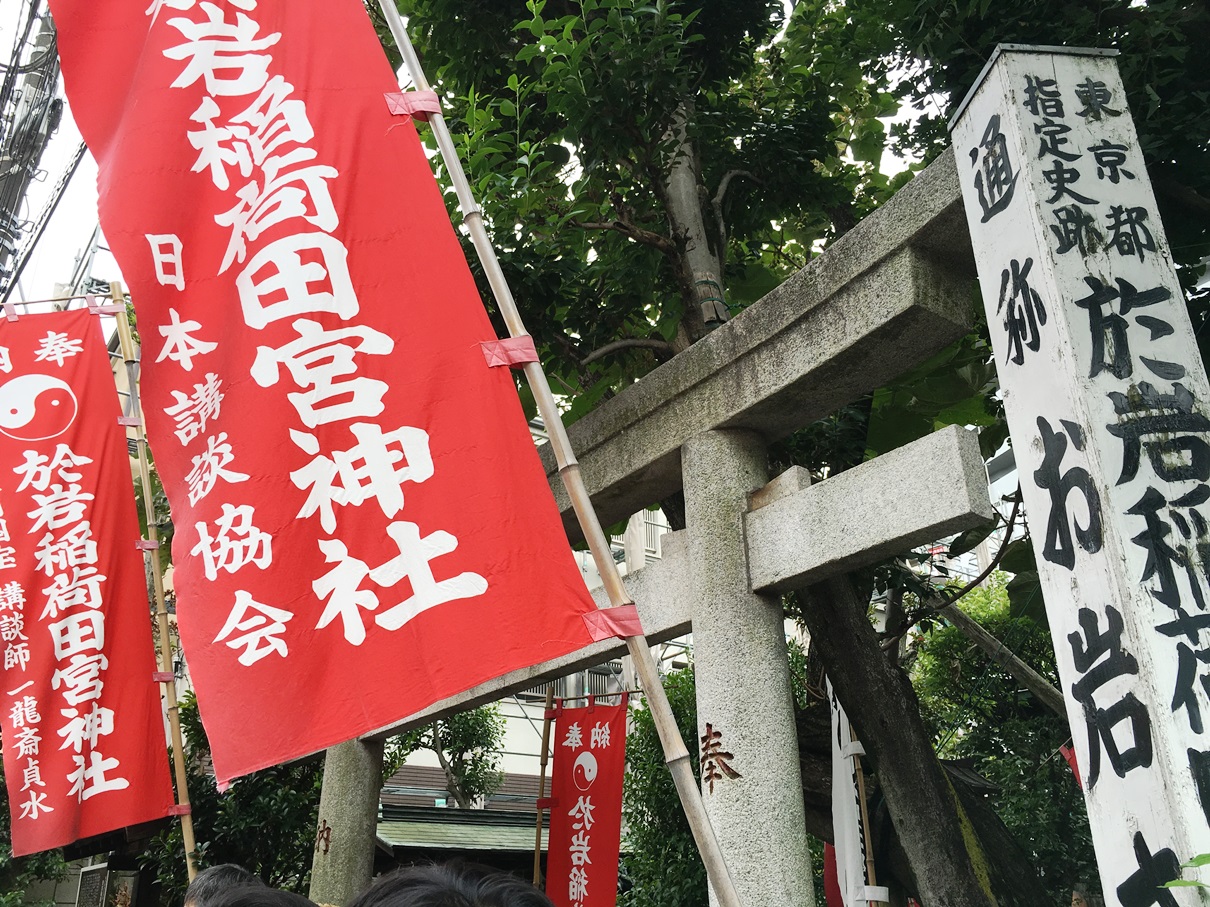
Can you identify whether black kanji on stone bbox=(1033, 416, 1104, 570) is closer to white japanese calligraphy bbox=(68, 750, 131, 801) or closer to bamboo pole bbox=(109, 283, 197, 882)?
bamboo pole bbox=(109, 283, 197, 882)

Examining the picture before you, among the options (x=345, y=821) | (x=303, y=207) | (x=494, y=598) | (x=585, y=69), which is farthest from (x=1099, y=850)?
(x=345, y=821)

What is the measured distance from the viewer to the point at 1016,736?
12242 mm

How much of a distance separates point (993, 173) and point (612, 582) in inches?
83.4

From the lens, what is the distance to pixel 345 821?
7.03 metres

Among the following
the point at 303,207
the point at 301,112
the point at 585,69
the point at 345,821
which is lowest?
the point at 345,821

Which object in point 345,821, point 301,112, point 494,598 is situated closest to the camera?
point 494,598

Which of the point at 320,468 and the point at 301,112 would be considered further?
the point at 301,112

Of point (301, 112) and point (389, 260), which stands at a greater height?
point (301, 112)

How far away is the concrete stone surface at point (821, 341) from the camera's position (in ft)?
13.6

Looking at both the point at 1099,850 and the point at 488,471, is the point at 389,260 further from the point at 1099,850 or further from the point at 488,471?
the point at 1099,850

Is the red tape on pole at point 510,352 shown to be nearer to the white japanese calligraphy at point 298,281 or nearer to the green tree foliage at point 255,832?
the white japanese calligraphy at point 298,281

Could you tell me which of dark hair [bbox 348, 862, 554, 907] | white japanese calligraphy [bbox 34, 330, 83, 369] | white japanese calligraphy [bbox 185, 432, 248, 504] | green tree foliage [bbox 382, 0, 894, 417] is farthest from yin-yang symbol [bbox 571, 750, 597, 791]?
dark hair [bbox 348, 862, 554, 907]

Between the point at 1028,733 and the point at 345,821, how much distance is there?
28.7 ft

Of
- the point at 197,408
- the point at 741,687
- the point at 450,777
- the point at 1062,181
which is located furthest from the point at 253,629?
the point at 450,777
